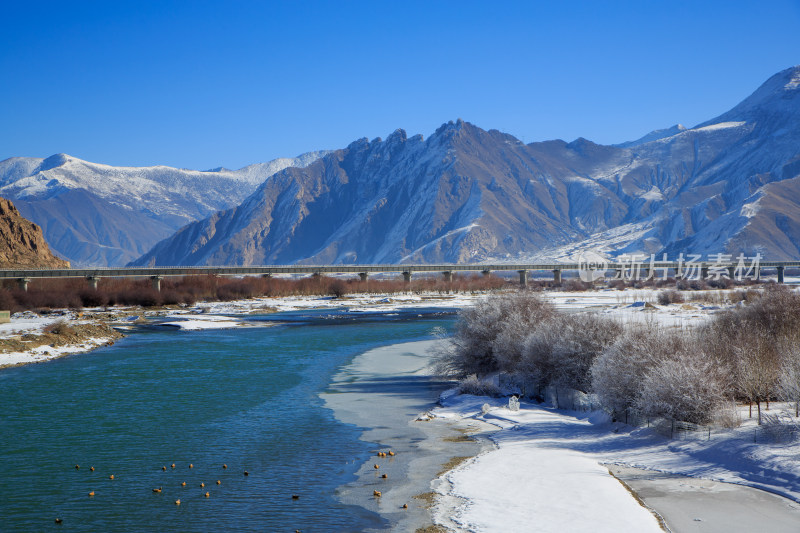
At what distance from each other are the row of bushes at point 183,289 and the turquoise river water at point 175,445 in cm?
5343

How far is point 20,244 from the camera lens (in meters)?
149

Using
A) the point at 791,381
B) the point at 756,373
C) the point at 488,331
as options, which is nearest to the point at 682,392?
the point at 791,381

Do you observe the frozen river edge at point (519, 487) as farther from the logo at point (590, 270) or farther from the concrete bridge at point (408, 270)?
the logo at point (590, 270)

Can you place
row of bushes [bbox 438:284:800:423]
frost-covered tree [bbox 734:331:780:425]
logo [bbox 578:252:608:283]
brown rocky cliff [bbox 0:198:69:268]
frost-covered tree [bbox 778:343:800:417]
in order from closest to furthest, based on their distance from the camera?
1. frost-covered tree [bbox 778:343:800:417]
2. row of bushes [bbox 438:284:800:423]
3. frost-covered tree [bbox 734:331:780:425]
4. brown rocky cliff [bbox 0:198:69:268]
5. logo [bbox 578:252:608:283]

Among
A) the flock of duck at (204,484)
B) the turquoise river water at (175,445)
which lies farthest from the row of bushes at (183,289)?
the flock of duck at (204,484)

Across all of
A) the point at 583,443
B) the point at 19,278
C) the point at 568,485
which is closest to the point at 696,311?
the point at 583,443

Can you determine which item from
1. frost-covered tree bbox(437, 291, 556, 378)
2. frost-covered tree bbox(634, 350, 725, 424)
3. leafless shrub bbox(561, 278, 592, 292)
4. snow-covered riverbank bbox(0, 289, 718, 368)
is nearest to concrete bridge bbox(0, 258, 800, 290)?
leafless shrub bbox(561, 278, 592, 292)

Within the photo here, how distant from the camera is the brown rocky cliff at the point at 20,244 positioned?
142 metres

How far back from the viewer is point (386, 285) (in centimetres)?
13950

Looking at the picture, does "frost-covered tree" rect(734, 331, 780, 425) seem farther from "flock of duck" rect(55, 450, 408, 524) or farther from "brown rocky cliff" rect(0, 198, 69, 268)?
"brown rocky cliff" rect(0, 198, 69, 268)

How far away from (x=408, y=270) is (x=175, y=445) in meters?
126

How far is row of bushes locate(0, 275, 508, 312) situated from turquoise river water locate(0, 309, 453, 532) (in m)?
53.4

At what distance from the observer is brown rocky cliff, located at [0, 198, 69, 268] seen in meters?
142

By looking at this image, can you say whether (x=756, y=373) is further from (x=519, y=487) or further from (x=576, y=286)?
(x=576, y=286)
